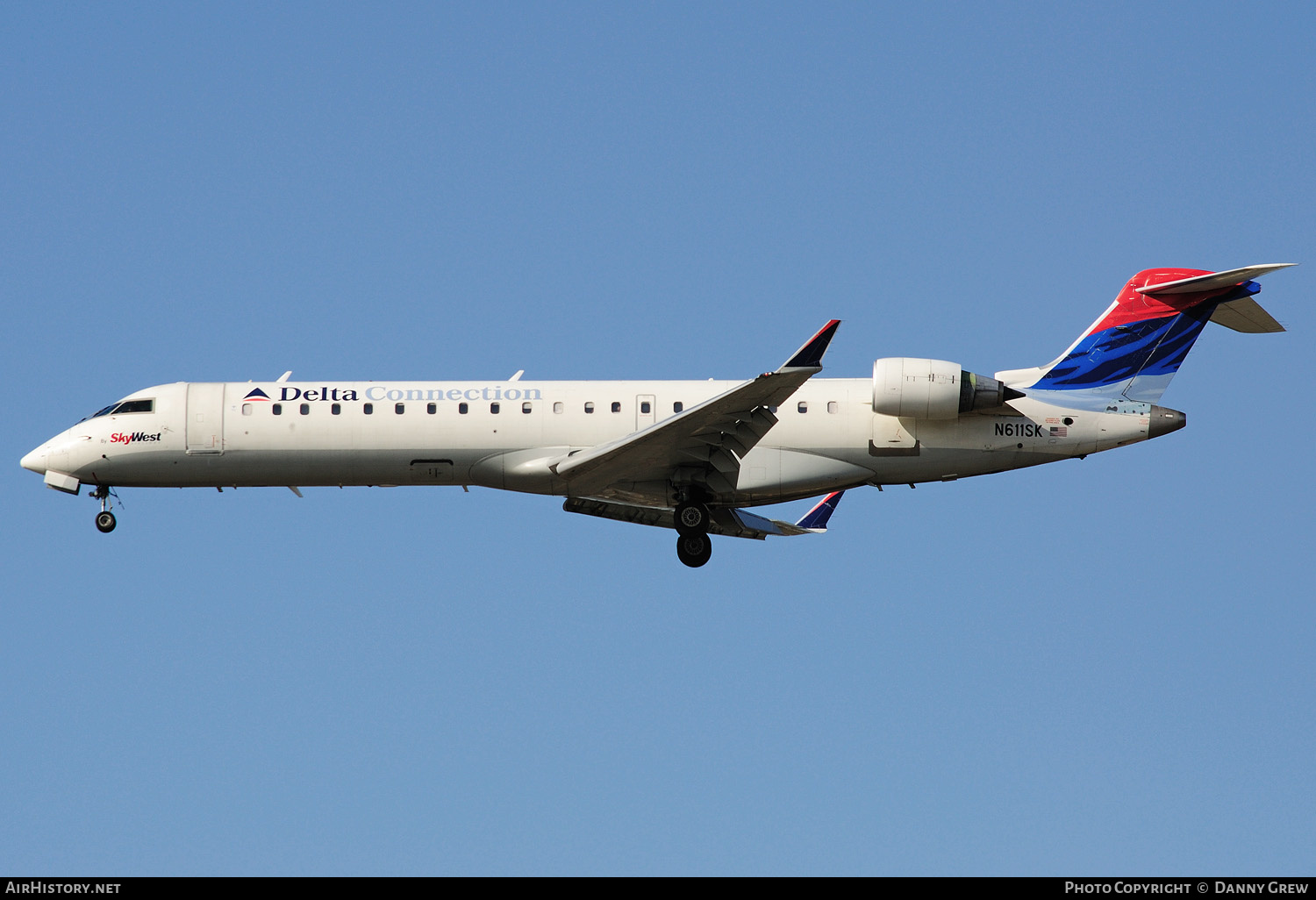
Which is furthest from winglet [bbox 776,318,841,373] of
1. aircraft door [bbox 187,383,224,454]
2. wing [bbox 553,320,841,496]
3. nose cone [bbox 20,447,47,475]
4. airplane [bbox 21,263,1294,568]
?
nose cone [bbox 20,447,47,475]

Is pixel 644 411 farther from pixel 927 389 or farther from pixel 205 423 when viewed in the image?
pixel 205 423

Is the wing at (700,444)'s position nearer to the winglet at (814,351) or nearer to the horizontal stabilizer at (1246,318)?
the winglet at (814,351)

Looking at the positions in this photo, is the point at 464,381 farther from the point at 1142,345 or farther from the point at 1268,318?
the point at 1268,318

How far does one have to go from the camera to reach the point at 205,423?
27016 mm

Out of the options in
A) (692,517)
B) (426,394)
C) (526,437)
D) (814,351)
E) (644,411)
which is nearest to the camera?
(814,351)

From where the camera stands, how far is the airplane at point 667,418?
2614 cm

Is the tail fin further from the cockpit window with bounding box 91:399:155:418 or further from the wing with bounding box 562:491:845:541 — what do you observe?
the cockpit window with bounding box 91:399:155:418

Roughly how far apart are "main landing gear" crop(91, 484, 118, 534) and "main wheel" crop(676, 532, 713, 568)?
36.6 feet

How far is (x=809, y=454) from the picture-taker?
86.3ft

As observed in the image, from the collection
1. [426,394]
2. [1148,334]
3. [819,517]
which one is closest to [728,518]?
[819,517]

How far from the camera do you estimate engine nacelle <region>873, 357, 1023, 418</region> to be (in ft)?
84.0

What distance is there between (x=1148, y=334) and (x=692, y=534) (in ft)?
31.7
